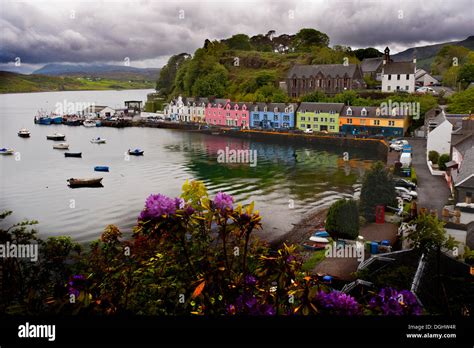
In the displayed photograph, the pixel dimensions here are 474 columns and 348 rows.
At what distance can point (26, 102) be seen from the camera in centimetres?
3881

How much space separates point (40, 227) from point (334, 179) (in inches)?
284

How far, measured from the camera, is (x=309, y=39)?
19.3m

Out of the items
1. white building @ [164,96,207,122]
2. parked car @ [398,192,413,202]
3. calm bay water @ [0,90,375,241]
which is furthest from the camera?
white building @ [164,96,207,122]

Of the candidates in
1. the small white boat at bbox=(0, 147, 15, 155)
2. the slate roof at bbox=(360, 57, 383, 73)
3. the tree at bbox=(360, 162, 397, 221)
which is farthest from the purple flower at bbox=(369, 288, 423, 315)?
the slate roof at bbox=(360, 57, 383, 73)

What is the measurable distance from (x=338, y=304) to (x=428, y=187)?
7.83m

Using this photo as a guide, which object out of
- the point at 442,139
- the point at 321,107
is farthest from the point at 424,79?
the point at 442,139

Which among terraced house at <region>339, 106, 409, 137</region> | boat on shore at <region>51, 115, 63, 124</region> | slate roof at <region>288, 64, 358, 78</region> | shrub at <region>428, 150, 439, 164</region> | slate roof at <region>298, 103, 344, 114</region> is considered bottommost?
shrub at <region>428, 150, 439, 164</region>

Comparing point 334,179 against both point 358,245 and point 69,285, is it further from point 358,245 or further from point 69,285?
point 69,285

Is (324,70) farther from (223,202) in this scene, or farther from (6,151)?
(223,202)

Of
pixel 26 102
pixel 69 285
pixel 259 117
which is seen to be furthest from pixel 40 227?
pixel 26 102

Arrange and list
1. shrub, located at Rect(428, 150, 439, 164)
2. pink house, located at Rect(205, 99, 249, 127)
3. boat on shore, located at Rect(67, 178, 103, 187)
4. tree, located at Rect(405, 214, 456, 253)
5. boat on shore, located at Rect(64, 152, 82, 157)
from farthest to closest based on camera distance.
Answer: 1. pink house, located at Rect(205, 99, 249, 127)
2. boat on shore, located at Rect(64, 152, 82, 157)
3. boat on shore, located at Rect(67, 178, 103, 187)
4. shrub, located at Rect(428, 150, 439, 164)
5. tree, located at Rect(405, 214, 456, 253)

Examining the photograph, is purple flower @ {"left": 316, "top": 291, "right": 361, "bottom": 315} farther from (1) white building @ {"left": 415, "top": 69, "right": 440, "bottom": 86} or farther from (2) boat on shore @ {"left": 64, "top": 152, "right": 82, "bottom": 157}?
(1) white building @ {"left": 415, "top": 69, "right": 440, "bottom": 86}

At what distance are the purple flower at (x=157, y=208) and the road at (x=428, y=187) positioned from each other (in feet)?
17.2

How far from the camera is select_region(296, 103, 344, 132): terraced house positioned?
19467mm
